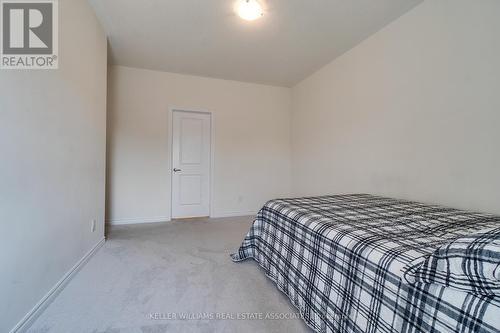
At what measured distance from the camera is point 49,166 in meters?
1.55

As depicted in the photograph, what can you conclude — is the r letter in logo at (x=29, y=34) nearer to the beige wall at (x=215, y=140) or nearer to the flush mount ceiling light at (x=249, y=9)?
the flush mount ceiling light at (x=249, y=9)

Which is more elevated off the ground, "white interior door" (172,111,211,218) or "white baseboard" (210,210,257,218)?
"white interior door" (172,111,211,218)

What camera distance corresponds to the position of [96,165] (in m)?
2.43

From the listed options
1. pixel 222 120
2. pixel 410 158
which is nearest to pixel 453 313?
pixel 410 158

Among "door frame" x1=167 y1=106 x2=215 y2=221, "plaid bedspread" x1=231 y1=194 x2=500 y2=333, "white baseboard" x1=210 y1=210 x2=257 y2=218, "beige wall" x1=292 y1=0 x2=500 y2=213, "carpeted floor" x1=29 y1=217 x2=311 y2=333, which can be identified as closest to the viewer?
"plaid bedspread" x1=231 y1=194 x2=500 y2=333

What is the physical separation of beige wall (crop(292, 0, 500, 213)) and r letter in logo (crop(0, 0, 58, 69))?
3.06 m

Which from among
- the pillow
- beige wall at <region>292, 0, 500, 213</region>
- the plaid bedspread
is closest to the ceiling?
beige wall at <region>292, 0, 500, 213</region>

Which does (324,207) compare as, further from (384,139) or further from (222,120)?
(222,120)

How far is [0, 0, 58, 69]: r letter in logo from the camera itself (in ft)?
4.07

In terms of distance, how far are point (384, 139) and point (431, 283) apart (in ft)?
6.73

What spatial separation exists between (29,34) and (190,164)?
2695 millimetres

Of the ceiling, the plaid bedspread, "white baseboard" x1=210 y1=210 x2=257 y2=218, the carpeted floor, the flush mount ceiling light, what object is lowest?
the carpeted floor

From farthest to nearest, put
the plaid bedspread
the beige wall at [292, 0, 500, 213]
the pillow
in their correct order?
the beige wall at [292, 0, 500, 213], the plaid bedspread, the pillow

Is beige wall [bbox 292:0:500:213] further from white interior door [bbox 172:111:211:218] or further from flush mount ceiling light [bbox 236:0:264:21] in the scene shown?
white interior door [bbox 172:111:211:218]
